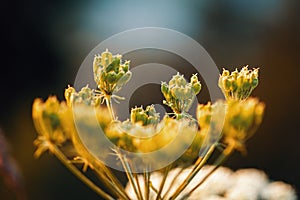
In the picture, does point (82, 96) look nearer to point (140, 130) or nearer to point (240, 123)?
point (140, 130)

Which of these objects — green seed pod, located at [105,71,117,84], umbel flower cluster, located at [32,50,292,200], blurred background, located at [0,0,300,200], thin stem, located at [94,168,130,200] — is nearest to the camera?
umbel flower cluster, located at [32,50,292,200]

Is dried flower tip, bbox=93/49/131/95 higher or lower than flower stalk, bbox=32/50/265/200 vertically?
higher

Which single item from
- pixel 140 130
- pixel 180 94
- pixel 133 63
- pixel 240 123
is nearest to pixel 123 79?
pixel 180 94

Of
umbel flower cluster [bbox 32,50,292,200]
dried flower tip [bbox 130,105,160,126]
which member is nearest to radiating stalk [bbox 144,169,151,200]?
umbel flower cluster [bbox 32,50,292,200]

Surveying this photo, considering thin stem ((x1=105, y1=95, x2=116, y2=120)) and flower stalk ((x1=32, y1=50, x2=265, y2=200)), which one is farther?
thin stem ((x1=105, y1=95, x2=116, y2=120))

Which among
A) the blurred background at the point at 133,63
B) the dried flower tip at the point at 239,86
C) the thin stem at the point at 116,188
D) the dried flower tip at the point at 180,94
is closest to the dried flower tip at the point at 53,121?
the thin stem at the point at 116,188

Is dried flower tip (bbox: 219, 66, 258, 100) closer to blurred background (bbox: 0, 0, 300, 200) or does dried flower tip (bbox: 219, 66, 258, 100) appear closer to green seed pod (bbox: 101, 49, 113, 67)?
green seed pod (bbox: 101, 49, 113, 67)

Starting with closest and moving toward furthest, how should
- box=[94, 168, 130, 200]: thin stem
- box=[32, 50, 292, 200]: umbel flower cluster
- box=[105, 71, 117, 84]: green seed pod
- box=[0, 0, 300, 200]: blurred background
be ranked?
box=[32, 50, 292, 200]: umbel flower cluster → box=[94, 168, 130, 200]: thin stem → box=[105, 71, 117, 84]: green seed pod → box=[0, 0, 300, 200]: blurred background

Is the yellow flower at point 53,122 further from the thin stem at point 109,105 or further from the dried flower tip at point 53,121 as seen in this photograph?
the thin stem at point 109,105
